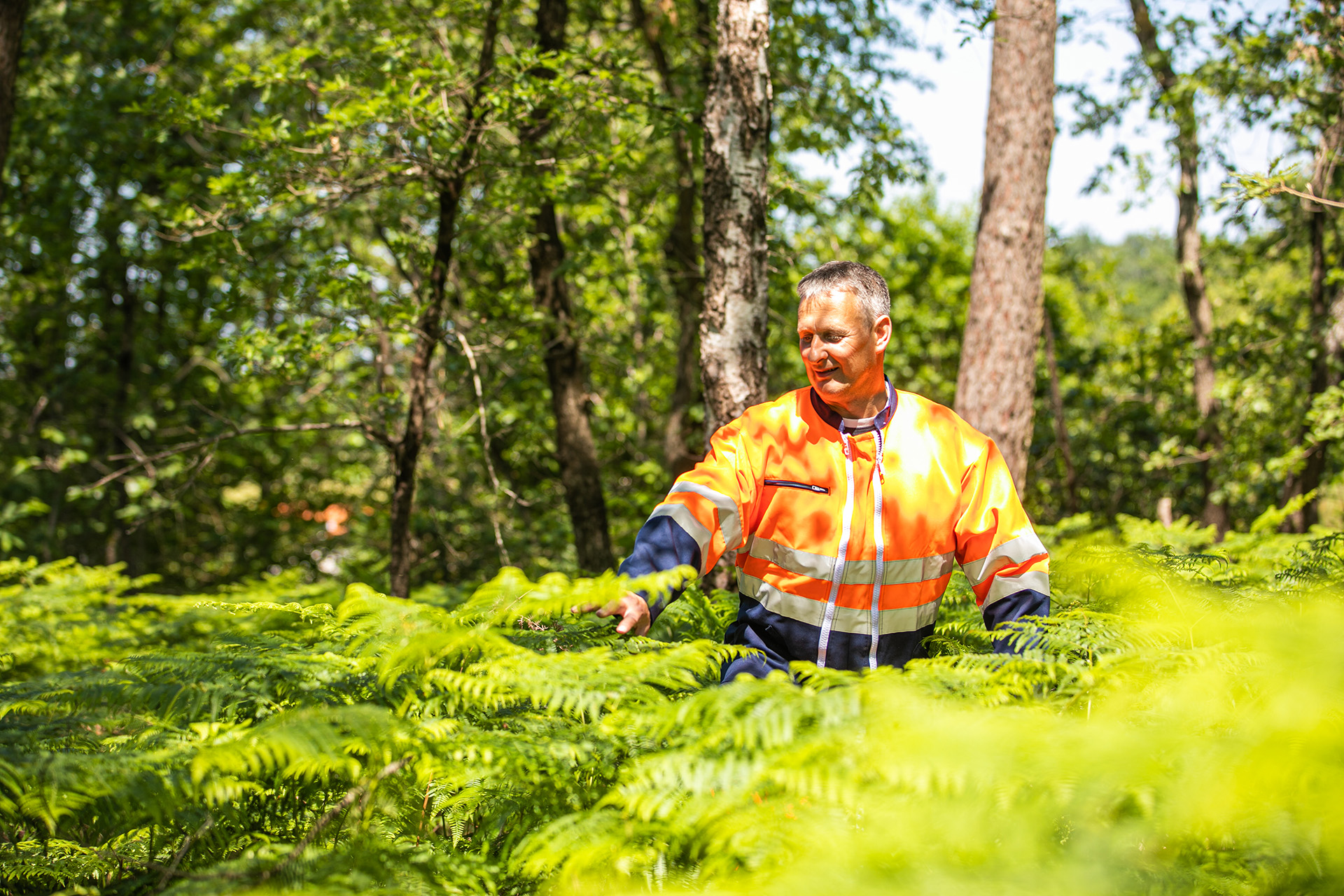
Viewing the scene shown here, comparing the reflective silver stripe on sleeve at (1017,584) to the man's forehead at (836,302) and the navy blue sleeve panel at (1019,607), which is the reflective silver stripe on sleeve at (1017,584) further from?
the man's forehead at (836,302)

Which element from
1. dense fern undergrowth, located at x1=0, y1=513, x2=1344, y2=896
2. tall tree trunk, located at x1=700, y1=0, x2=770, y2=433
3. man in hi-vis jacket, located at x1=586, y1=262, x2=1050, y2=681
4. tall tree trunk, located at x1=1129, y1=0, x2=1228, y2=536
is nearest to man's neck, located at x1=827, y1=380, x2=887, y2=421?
man in hi-vis jacket, located at x1=586, y1=262, x2=1050, y2=681

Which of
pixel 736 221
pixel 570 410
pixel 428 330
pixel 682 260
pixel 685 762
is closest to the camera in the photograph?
pixel 685 762

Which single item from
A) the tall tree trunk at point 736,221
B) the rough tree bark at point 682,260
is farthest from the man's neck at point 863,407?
the rough tree bark at point 682,260

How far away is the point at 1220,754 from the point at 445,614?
5.67ft

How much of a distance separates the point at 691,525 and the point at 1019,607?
3.24ft

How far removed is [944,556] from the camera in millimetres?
2553

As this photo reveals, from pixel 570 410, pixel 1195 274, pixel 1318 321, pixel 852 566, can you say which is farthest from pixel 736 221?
pixel 1195 274

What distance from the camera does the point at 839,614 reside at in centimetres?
247

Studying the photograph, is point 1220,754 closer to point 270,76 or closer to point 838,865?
point 838,865

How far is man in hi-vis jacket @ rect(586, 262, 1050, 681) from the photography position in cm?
245

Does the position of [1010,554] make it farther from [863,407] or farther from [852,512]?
[863,407]

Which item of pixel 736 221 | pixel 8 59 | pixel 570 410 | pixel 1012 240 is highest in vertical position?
pixel 8 59

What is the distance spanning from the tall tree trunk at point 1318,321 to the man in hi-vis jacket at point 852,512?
601 cm

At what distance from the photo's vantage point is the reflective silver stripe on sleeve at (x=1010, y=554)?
7.96ft
